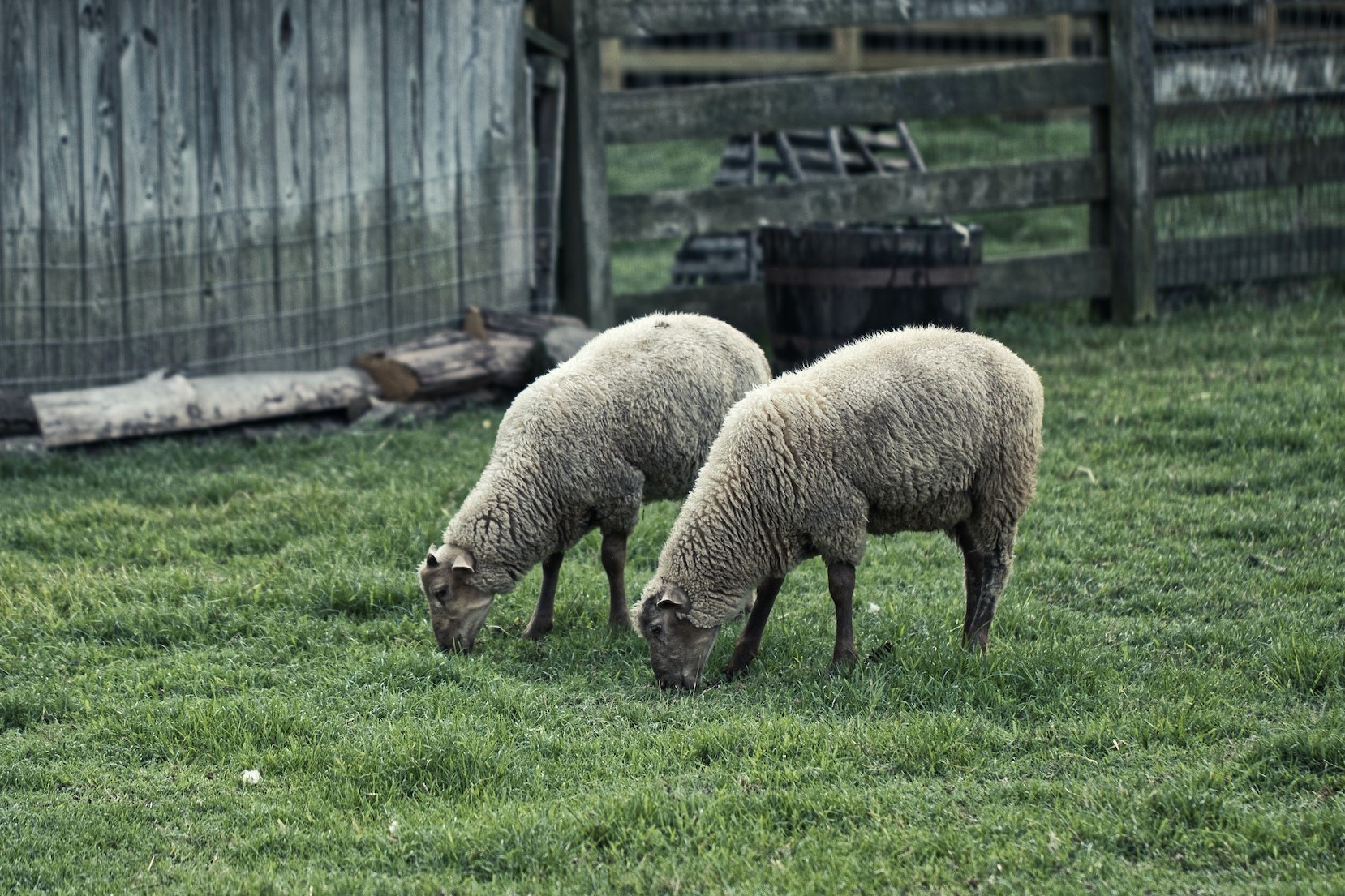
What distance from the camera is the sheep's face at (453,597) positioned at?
5.62m

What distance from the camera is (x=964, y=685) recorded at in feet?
16.8

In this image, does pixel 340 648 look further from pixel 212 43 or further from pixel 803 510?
pixel 212 43

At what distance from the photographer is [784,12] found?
9820mm

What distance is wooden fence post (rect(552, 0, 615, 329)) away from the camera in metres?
9.53

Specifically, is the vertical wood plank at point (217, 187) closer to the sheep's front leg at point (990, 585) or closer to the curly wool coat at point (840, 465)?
the curly wool coat at point (840, 465)

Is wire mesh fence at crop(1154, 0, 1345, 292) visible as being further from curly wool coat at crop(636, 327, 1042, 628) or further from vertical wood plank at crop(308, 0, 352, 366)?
curly wool coat at crop(636, 327, 1042, 628)

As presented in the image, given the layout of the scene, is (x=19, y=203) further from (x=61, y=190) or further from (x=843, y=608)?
(x=843, y=608)

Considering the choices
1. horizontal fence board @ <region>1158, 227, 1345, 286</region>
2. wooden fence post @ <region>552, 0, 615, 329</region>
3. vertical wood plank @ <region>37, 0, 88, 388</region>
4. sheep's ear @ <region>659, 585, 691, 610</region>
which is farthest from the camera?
horizontal fence board @ <region>1158, 227, 1345, 286</region>

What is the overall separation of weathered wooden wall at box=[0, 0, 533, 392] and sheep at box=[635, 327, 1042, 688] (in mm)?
4319

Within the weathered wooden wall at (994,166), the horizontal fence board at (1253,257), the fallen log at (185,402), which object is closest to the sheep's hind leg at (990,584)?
the fallen log at (185,402)

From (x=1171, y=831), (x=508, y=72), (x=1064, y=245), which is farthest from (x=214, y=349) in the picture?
(x=1064, y=245)

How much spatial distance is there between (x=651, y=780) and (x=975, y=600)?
1.61 meters

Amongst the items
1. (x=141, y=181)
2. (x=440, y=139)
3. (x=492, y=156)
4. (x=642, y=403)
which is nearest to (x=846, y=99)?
(x=492, y=156)

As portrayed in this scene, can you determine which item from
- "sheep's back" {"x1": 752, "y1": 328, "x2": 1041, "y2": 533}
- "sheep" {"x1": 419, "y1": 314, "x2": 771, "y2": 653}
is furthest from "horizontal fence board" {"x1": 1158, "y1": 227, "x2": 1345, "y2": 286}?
"sheep's back" {"x1": 752, "y1": 328, "x2": 1041, "y2": 533}
